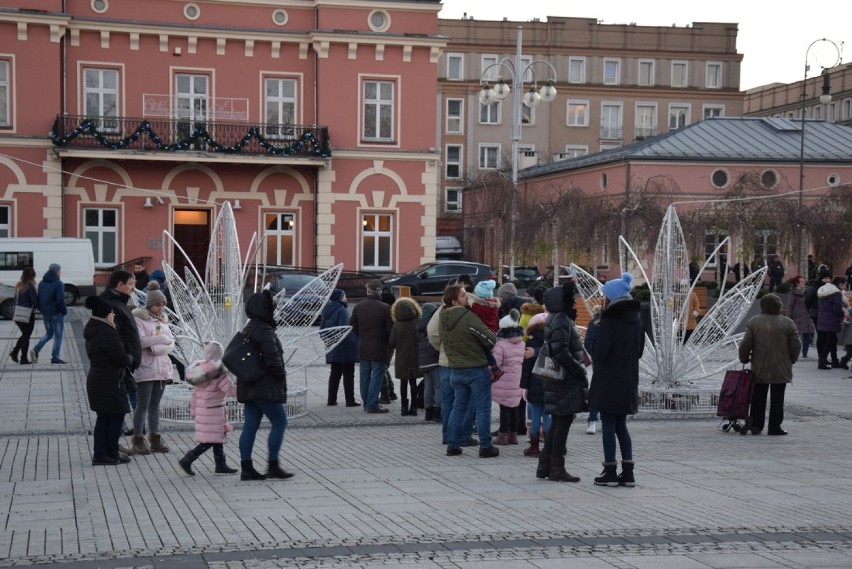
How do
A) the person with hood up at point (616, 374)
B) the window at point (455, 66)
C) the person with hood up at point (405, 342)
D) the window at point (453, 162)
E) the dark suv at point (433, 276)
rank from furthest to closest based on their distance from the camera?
1. the window at point (455, 66)
2. the window at point (453, 162)
3. the dark suv at point (433, 276)
4. the person with hood up at point (405, 342)
5. the person with hood up at point (616, 374)

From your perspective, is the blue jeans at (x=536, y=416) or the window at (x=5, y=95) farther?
the window at (x=5, y=95)

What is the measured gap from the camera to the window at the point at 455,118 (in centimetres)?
7412

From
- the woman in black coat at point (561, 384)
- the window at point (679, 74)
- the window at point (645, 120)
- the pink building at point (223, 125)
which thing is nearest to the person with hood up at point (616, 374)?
the woman in black coat at point (561, 384)

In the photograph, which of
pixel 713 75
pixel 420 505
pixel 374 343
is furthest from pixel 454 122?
pixel 420 505

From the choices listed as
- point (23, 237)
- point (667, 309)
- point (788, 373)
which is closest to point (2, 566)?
point (788, 373)

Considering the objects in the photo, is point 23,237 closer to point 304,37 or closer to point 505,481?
point 304,37

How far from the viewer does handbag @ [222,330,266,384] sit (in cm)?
1020

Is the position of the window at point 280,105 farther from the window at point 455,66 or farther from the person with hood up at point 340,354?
the window at point 455,66

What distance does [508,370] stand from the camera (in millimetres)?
12680

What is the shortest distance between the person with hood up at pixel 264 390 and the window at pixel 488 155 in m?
64.3

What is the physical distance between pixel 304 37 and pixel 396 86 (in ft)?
11.0

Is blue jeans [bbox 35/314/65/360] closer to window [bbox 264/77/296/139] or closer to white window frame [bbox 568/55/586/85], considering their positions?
window [bbox 264/77/296/139]

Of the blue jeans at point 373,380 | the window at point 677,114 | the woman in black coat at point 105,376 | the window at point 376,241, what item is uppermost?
the window at point 677,114

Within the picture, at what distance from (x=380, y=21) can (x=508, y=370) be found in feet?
88.0
